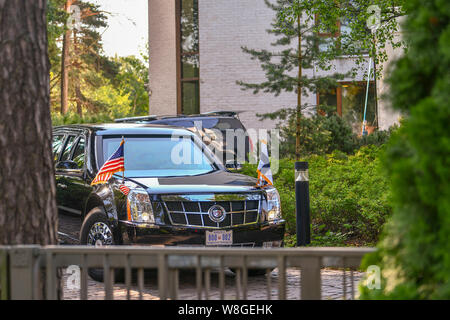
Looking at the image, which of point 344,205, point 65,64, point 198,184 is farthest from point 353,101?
point 65,64

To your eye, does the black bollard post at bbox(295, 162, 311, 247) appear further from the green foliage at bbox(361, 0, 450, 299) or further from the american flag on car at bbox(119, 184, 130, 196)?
the green foliage at bbox(361, 0, 450, 299)

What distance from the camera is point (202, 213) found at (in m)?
7.50

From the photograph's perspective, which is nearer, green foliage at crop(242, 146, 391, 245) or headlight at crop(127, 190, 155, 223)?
headlight at crop(127, 190, 155, 223)

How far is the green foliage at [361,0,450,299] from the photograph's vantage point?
2588mm

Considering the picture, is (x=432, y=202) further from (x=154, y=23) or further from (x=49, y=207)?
(x=154, y=23)

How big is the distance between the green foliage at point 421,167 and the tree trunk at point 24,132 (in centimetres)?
208

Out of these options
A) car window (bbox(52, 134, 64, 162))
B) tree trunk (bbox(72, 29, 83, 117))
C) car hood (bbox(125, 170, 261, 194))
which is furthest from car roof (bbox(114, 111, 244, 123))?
tree trunk (bbox(72, 29, 83, 117))

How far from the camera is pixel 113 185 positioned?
771 cm

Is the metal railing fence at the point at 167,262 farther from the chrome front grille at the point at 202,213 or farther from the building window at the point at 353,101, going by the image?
the building window at the point at 353,101

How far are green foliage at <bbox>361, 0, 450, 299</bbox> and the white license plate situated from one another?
14.4ft

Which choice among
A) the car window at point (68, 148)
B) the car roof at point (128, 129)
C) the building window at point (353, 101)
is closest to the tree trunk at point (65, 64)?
the building window at point (353, 101)

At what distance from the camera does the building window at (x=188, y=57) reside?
25.2 m

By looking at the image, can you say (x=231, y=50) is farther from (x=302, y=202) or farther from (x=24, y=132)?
(x=24, y=132)

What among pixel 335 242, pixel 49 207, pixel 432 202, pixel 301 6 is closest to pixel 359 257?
pixel 432 202
